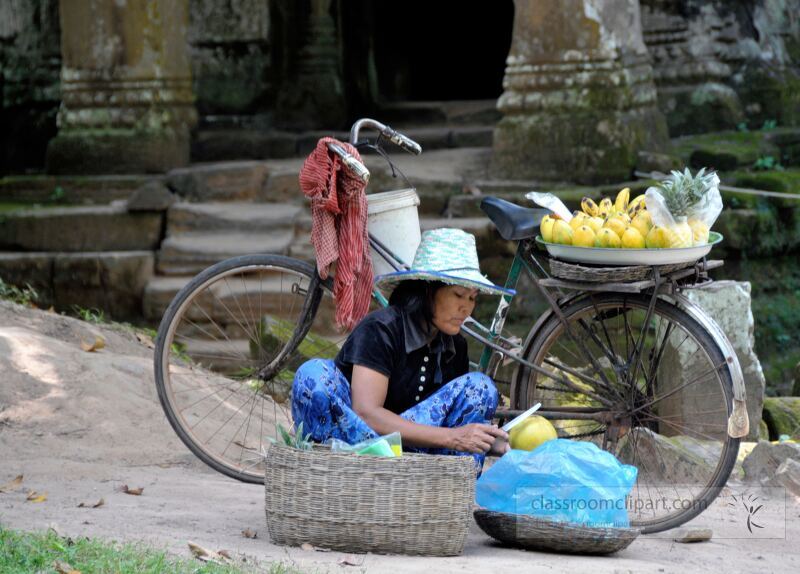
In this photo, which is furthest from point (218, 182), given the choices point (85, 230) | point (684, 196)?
point (684, 196)

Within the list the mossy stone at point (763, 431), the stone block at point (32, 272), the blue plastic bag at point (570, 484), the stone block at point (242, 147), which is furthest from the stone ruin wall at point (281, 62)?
the blue plastic bag at point (570, 484)

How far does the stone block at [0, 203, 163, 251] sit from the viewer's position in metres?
8.05

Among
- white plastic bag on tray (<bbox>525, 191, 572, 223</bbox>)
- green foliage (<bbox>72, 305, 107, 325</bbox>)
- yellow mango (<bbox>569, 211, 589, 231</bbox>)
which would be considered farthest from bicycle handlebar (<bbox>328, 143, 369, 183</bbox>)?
green foliage (<bbox>72, 305, 107, 325</bbox>)

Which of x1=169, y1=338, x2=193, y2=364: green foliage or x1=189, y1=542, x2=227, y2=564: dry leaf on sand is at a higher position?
x1=189, y1=542, x2=227, y2=564: dry leaf on sand

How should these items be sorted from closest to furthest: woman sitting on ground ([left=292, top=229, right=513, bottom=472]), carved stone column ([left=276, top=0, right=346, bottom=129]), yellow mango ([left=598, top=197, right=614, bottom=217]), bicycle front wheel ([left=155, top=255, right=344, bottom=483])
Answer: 1. woman sitting on ground ([left=292, top=229, right=513, bottom=472])
2. yellow mango ([left=598, top=197, right=614, bottom=217])
3. bicycle front wheel ([left=155, top=255, right=344, bottom=483])
4. carved stone column ([left=276, top=0, right=346, bottom=129])

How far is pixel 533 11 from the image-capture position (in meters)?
7.76

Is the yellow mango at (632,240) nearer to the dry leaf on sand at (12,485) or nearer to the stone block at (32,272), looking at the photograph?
the dry leaf on sand at (12,485)

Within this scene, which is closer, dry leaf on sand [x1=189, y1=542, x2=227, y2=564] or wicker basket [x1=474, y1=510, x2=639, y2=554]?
dry leaf on sand [x1=189, y1=542, x2=227, y2=564]

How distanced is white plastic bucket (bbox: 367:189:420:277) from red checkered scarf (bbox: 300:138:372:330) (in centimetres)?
7

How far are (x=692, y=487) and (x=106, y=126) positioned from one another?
213 inches

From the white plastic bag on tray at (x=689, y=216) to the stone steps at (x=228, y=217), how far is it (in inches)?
164

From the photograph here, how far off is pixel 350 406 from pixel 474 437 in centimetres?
Result: 44

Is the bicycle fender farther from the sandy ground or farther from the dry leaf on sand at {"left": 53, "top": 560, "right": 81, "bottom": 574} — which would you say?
the dry leaf on sand at {"left": 53, "top": 560, "right": 81, "bottom": 574}

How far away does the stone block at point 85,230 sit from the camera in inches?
317
